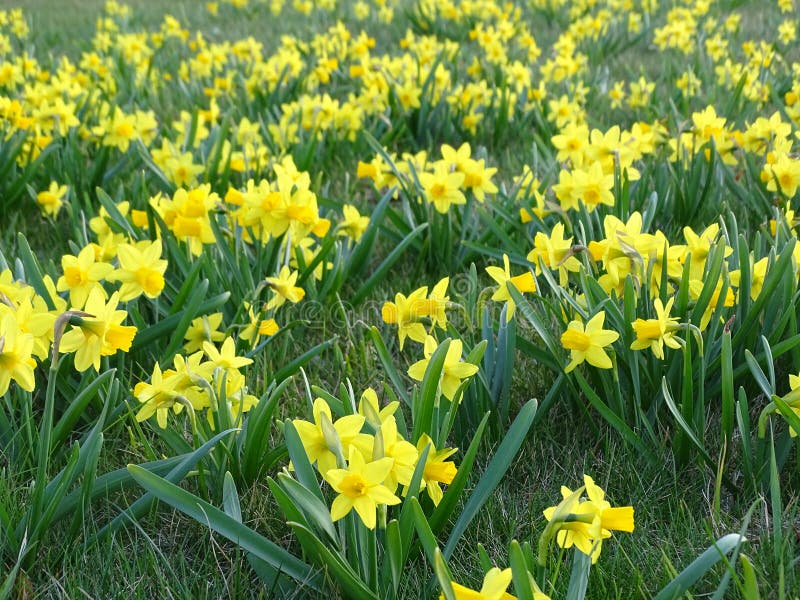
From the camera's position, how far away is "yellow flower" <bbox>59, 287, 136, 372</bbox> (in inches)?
55.3

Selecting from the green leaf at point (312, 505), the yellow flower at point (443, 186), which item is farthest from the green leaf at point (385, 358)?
the yellow flower at point (443, 186)

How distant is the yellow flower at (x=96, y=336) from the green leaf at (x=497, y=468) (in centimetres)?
63

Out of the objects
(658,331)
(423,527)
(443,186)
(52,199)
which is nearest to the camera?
(423,527)

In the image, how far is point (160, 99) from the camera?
4906 millimetres

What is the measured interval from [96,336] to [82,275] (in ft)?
1.13

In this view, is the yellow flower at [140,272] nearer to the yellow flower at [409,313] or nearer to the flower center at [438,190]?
the yellow flower at [409,313]

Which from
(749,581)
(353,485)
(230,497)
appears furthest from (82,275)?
(749,581)

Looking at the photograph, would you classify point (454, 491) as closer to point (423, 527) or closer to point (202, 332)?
point (423, 527)

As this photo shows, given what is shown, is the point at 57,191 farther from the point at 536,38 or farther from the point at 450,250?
the point at 536,38

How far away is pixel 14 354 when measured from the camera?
4.26 ft

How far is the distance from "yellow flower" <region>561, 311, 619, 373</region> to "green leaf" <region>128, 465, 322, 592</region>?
1.99 ft

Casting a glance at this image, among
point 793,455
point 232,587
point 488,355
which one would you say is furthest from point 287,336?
point 793,455

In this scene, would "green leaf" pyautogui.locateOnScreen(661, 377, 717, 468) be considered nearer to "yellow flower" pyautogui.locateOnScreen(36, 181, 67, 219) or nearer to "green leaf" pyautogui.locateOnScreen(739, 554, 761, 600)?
"green leaf" pyautogui.locateOnScreen(739, 554, 761, 600)

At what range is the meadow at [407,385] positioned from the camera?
4.32ft
